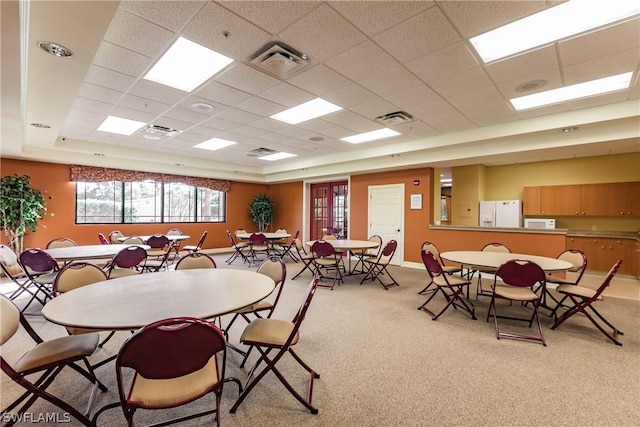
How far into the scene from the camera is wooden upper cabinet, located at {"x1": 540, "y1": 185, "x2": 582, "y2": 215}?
612cm

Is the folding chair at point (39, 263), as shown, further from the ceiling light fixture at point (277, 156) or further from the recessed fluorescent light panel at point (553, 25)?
the recessed fluorescent light panel at point (553, 25)

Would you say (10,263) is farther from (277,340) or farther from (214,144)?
(277,340)

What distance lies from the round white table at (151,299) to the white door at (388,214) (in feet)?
16.8

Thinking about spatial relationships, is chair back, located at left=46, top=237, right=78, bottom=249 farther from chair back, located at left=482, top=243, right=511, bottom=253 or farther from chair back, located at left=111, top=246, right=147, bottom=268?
chair back, located at left=482, top=243, right=511, bottom=253

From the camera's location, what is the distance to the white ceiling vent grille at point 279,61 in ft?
8.59

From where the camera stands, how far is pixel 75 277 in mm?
2443

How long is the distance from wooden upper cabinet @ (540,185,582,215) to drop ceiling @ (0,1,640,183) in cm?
125

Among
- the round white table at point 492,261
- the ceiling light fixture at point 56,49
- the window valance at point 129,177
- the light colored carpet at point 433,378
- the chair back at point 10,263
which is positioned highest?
the ceiling light fixture at point 56,49

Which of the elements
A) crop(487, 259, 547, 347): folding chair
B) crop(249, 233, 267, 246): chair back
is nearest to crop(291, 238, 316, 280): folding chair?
crop(249, 233, 267, 246): chair back

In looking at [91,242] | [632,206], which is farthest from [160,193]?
[632,206]

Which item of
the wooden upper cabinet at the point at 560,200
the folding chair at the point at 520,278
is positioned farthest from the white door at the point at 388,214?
the folding chair at the point at 520,278

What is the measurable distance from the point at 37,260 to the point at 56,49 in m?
2.75

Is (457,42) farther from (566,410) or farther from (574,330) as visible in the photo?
(574,330)

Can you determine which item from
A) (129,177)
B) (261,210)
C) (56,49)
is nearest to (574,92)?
(56,49)
